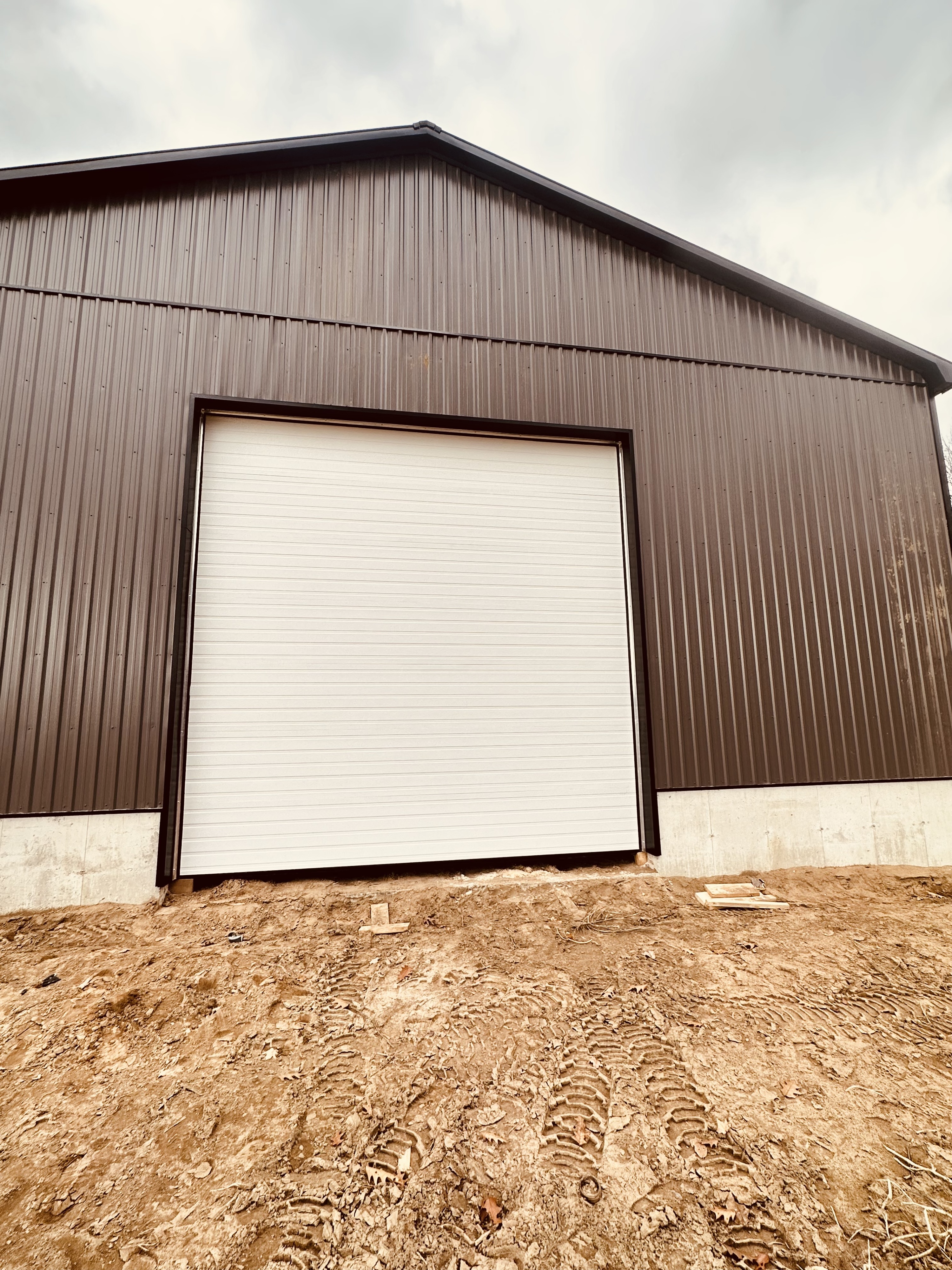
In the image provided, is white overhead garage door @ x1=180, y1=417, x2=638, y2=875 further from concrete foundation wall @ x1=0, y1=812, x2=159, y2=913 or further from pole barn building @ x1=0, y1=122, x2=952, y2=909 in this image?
concrete foundation wall @ x1=0, y1=812, x2=159, y2=913

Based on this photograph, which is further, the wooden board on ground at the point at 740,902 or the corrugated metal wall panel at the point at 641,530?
the wooden board on ground at the point at 740,902

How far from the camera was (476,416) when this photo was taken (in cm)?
616

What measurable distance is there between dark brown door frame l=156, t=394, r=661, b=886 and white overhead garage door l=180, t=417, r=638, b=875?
10cm

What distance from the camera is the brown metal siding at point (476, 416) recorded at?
5129 mm

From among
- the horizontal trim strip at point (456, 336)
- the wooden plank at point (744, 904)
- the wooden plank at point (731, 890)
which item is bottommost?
the wooden plank at point (744, 904)

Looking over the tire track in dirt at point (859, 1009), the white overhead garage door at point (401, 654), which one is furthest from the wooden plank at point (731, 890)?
the tire track in dirt at point (859, 1009)

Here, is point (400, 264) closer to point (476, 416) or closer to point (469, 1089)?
point (476, 416)

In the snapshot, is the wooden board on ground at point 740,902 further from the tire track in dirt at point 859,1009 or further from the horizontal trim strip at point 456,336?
the horizontal trim strip at point 456,336

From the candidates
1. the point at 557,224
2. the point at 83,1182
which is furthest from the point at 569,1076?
the point at 557,224

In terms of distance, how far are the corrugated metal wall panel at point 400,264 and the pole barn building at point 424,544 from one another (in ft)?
0.13

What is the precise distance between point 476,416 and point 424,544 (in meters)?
1.66

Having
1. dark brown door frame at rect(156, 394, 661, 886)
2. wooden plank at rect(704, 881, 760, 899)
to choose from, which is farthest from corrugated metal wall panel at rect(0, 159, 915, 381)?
wooden plank at rect(704, 881, 760, 899)

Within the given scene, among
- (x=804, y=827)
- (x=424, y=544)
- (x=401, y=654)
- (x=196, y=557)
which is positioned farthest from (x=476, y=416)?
(x=804, y=827)

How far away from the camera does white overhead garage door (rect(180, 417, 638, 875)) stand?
546 centimetres
